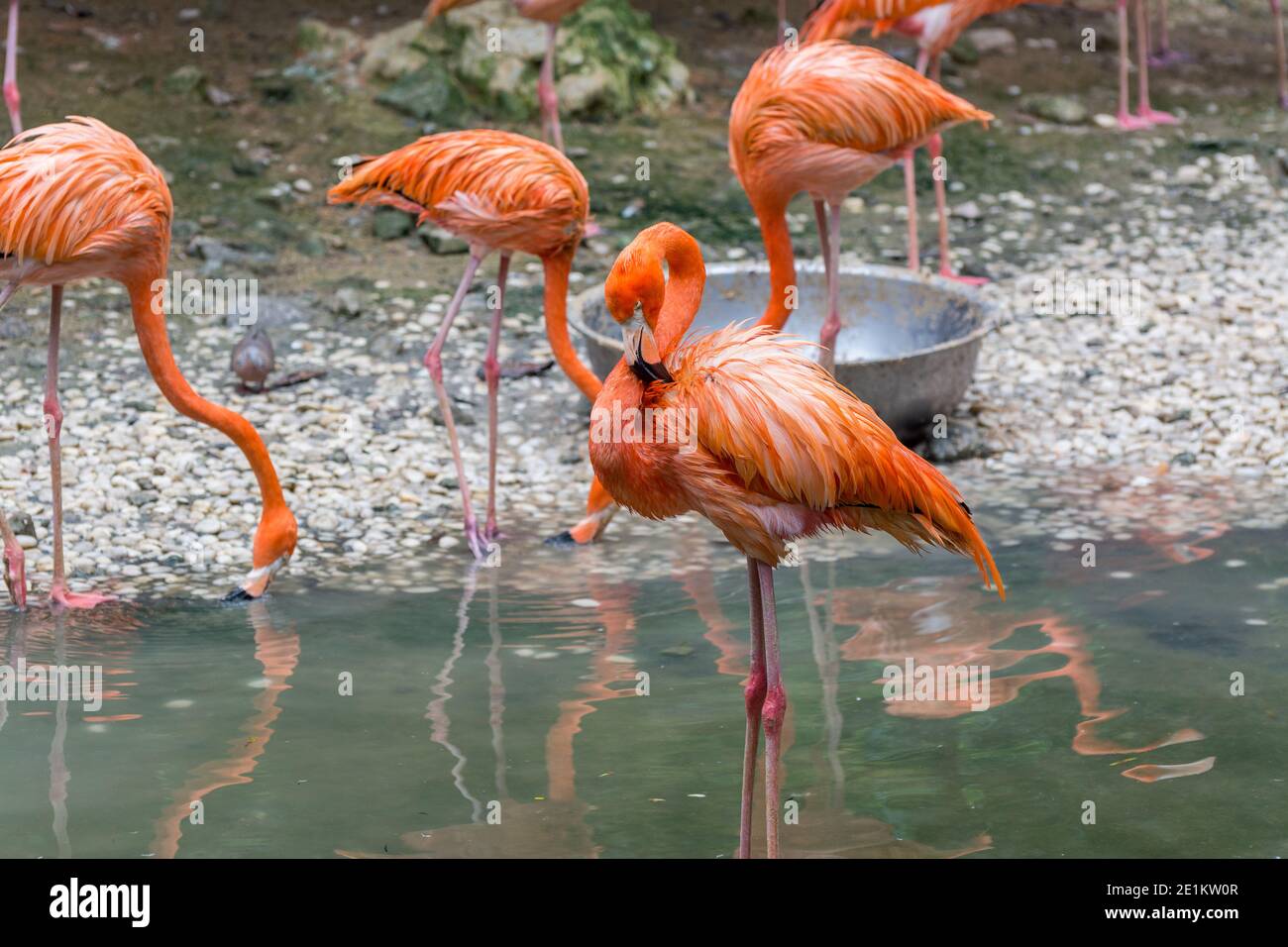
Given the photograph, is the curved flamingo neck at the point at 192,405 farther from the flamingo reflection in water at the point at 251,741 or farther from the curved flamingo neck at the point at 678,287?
the curved flamingo neck at the point at 678,287

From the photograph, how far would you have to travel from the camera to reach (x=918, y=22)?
7.30 meters

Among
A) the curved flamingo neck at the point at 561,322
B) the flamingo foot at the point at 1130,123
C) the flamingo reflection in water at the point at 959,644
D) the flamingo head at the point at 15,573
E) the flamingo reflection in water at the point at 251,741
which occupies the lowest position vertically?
the flamingo reflection in water at the point at 959,644

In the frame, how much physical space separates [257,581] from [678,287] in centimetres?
189

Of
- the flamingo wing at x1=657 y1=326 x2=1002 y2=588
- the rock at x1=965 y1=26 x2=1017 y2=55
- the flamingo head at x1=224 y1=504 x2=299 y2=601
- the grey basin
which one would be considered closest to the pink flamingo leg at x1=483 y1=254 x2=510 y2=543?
the grey basin

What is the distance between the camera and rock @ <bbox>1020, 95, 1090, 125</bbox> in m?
9.28

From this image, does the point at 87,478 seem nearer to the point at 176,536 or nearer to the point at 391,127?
the point at 176,536

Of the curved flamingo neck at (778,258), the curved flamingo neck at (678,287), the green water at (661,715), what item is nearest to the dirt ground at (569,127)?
the curved flamingo neck at (778,258)

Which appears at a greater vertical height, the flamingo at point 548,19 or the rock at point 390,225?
the flamingo at point 548,19

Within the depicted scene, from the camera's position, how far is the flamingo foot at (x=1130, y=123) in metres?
9.12

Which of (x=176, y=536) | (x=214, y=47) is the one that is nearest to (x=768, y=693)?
(x=176, y=536)

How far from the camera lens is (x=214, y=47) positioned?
362 inches

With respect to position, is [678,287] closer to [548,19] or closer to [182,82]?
[548,19]

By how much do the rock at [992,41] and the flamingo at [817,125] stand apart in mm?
5076
